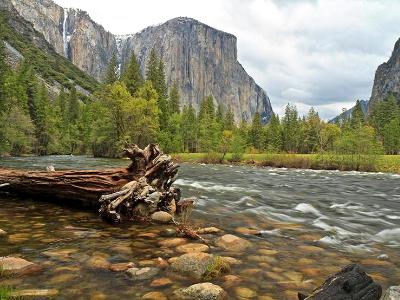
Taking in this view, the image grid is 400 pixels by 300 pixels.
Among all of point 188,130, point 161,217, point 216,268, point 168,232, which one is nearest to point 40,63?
point 188,130

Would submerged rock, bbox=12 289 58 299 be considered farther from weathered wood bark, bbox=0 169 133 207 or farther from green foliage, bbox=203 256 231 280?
weathered wood bark, bbox=0 169 133 207

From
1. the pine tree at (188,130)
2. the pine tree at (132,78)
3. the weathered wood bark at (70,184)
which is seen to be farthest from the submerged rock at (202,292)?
the pine tree at (188,130)

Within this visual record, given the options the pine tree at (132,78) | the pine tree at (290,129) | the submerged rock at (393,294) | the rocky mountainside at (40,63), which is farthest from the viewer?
the rocky mountainside at (40,63)

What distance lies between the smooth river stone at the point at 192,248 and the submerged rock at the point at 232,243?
459 millimetres

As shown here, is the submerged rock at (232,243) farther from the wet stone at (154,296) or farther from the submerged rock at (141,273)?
the wet stone at (154,296)

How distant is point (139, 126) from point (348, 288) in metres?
53.1

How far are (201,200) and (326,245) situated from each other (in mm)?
6504

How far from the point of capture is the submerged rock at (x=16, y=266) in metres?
5.39

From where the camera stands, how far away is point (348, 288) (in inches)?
160

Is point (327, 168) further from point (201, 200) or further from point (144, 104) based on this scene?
point (201, 200)

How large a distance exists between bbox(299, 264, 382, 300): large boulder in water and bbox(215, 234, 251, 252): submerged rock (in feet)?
10.2

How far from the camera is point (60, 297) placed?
474 cm

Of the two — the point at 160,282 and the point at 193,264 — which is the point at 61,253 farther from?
the point at 193,264

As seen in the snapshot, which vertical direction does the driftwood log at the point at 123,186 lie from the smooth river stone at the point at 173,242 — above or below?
above
